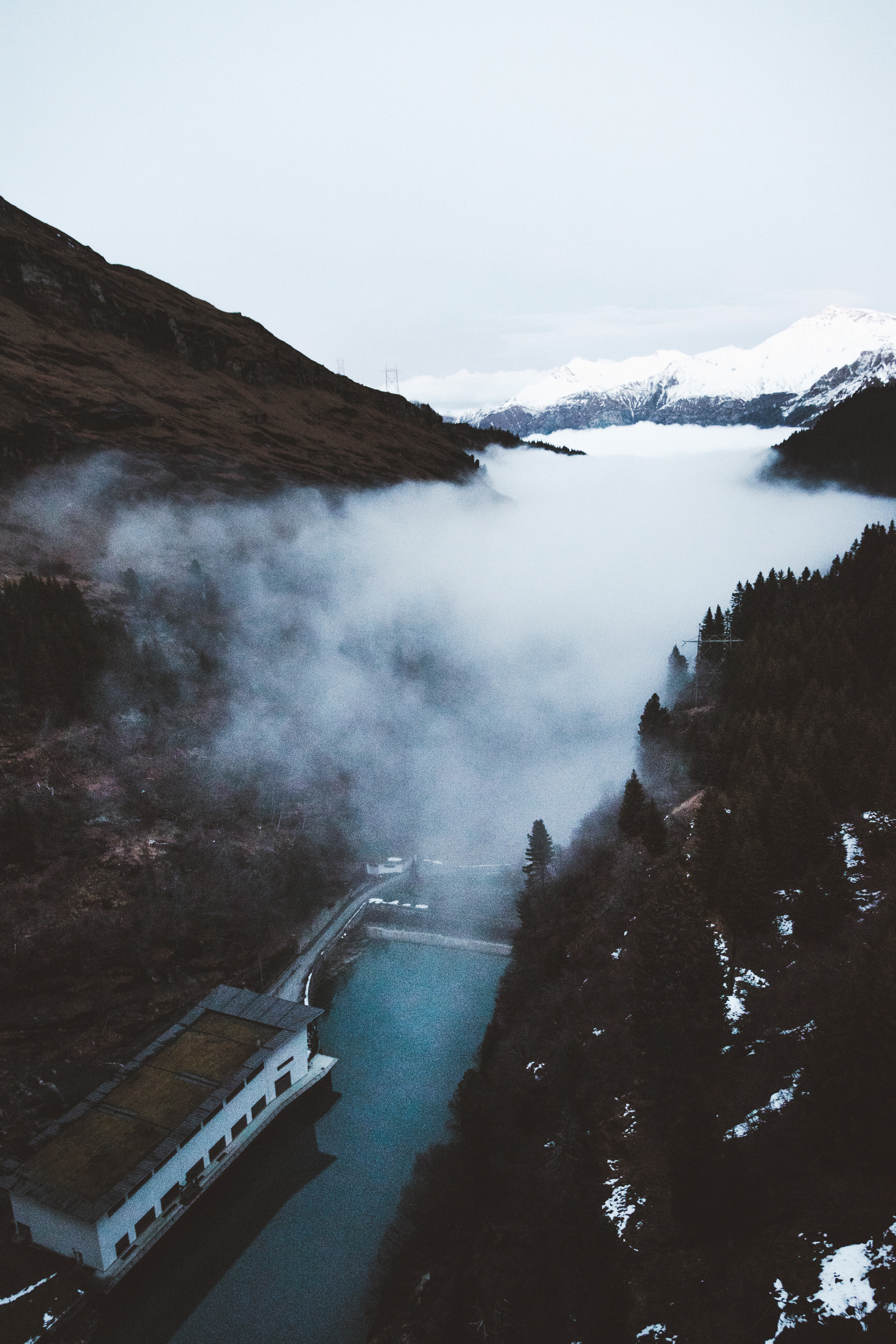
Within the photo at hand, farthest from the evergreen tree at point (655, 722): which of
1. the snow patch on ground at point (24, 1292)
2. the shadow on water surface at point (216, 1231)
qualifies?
the snow patch on ground at point (24, 1292)

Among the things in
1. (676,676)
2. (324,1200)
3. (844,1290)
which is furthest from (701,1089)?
(676,676)

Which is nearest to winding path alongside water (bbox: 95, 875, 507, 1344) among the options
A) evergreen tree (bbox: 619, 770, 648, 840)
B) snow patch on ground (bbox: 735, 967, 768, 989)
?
evergreen tree (bbox: 619, 770, 648, 840)

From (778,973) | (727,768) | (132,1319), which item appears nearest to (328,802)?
(727,768)

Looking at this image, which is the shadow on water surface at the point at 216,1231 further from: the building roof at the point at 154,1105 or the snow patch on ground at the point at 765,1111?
the snow patch on ground at the point at 765,1111

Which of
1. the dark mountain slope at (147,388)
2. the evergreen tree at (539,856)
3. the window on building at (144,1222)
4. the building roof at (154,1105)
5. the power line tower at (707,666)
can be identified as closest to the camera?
the building roof at (154,1105)

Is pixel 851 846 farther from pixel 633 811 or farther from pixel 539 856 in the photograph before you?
pixel 539 856

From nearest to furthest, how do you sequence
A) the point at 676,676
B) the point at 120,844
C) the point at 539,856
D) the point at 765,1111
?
the point at 765,1111, the point at 539,856, the point at 120,844, the point at 676,676

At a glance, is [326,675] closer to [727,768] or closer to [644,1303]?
[727,768]
